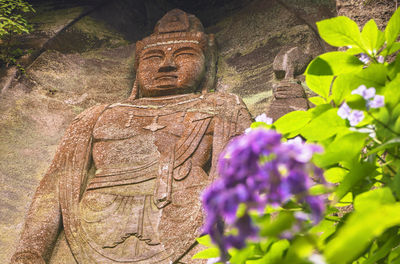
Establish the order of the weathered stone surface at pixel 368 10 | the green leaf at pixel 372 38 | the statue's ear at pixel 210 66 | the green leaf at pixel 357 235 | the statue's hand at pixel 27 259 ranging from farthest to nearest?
the statue's ear at pixel 210 66
the statue's hand at pixel 27 259
the weathered stone surface at pixel 368 10
the green leaf at pixel 372 38
the green leaf at pixel 357 235

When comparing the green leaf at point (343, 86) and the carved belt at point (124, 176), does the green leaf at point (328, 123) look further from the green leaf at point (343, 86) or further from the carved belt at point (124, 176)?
the carved belt at point (124, 176)

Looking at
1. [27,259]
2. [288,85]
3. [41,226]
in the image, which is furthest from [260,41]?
[27,259]

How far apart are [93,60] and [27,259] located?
106 inches

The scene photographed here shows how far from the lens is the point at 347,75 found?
1.01m

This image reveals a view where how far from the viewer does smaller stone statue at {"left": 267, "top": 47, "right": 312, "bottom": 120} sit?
3428 mm

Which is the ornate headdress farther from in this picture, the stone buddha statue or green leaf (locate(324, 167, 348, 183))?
green leaf (locate(324, 167, 348, 183))

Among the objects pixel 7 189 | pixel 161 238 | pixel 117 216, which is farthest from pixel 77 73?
pixel 161 238

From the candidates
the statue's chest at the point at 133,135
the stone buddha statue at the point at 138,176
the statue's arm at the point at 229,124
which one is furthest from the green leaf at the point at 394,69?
the statue's chest at the point at 133,135

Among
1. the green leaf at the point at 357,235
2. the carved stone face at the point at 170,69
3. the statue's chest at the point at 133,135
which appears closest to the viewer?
the green leaf at the point at 357,235

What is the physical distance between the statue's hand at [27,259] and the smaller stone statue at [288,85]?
187 cm

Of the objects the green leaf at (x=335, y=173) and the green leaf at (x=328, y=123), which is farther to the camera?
the green leaf at (x=335, y=173)

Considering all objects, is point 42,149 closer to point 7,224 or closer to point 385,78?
point 7,224

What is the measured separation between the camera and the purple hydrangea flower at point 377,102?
890mm

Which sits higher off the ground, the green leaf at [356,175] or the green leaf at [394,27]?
the green leaf at [394,27]
